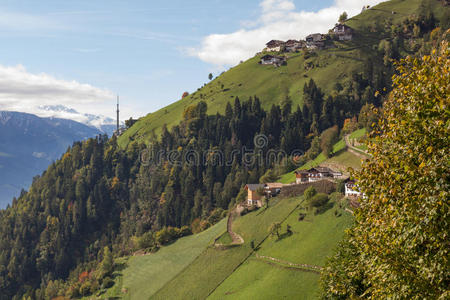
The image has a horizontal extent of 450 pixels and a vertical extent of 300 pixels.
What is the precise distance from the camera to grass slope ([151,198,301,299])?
280 feet

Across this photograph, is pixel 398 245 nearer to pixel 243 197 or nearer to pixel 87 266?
pixel 243 197

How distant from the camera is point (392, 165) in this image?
→ 24344 mm

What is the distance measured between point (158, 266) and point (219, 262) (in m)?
27.1

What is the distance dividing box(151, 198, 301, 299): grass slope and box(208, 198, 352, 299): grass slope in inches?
128

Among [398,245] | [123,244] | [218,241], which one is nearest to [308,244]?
[218,241]

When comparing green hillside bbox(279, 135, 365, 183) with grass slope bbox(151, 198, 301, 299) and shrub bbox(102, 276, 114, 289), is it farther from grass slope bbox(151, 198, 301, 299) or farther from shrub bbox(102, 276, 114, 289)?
shrub bbox(102, 276, 114, 289)

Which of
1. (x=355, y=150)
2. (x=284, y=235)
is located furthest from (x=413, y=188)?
(x=355, y=150)

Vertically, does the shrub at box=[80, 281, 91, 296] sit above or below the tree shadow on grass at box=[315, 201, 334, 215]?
below

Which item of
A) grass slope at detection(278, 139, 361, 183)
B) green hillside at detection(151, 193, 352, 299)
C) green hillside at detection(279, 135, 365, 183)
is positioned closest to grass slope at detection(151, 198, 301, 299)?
green hillside at detection(151, 193, 352, 299)

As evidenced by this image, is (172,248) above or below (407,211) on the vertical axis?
below

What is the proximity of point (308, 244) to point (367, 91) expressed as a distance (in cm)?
12068

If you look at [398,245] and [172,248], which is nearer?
[398,245]

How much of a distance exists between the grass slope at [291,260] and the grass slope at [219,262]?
3247 millimetres

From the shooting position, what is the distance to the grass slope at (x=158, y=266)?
101 metres
